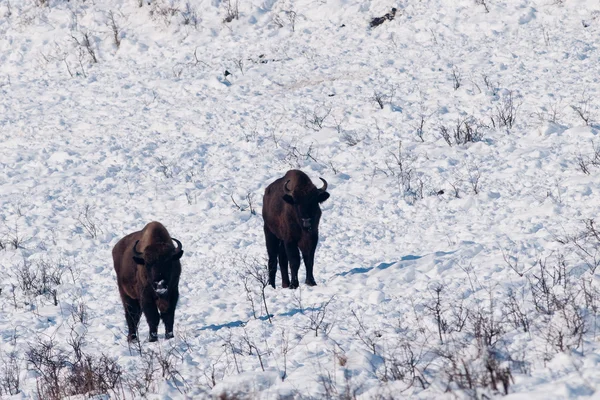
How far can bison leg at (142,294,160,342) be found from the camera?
9.97 meters

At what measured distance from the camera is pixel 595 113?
16844 mm

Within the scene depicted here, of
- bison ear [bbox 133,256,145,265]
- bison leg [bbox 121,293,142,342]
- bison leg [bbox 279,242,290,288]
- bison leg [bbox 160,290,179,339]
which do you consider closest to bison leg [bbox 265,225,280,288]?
bison leg [bbox 279,242,290,288]

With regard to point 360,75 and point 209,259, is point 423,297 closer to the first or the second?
point 209,259

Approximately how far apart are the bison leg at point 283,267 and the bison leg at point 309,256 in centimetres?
49

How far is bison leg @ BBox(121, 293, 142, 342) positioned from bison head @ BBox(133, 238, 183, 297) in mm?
726

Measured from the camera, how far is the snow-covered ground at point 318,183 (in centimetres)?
727

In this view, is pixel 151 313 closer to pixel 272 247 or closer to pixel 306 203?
pixel 306 203

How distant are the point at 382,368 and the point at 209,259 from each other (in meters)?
7.17

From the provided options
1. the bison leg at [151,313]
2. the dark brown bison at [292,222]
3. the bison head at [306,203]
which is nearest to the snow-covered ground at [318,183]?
the bison leg at [151,313]

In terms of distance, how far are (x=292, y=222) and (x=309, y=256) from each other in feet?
1.99

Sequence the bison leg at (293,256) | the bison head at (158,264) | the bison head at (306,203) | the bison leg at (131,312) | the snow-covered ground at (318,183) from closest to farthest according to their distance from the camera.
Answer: the snow-covered ground at (318,183) → the bison head at (158,264) → the bison leg at (131,312) → the bison head at (306,203) → the bison leg at (293,256)

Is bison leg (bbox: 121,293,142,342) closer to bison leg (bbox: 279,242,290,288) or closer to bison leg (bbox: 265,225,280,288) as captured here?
bison leg (bbox: 279,242,290,288)

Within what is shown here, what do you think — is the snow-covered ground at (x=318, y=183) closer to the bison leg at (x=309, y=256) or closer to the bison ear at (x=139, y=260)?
the bison leg at (x=309, y=256)

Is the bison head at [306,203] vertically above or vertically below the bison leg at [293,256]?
above
